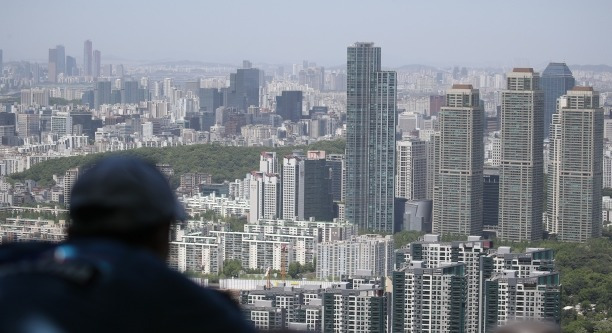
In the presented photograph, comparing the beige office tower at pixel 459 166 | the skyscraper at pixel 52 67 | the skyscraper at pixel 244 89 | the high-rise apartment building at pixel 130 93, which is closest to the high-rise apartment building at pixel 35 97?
the skyscraper at pixel 52 67

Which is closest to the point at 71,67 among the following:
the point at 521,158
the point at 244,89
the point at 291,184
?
the point at 244,89

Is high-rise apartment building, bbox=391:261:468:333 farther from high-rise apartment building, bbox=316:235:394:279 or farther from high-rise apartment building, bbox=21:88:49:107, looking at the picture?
high-rise apartment building, bbox=21:88:49:107

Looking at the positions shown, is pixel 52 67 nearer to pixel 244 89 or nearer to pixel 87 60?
pixel 87 60

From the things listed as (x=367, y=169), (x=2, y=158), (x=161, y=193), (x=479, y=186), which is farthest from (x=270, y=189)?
(x=161, y=193)

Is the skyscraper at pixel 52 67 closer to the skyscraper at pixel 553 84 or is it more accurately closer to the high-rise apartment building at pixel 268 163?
the high-rise apartment building at pixel 268 163

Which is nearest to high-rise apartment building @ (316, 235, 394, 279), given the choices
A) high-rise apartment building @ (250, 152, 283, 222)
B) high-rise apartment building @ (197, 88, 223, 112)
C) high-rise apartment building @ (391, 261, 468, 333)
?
high-rise apartment building @ (391, 261, 468, 333)

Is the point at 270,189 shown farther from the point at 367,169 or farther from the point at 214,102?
the point at 214,102
